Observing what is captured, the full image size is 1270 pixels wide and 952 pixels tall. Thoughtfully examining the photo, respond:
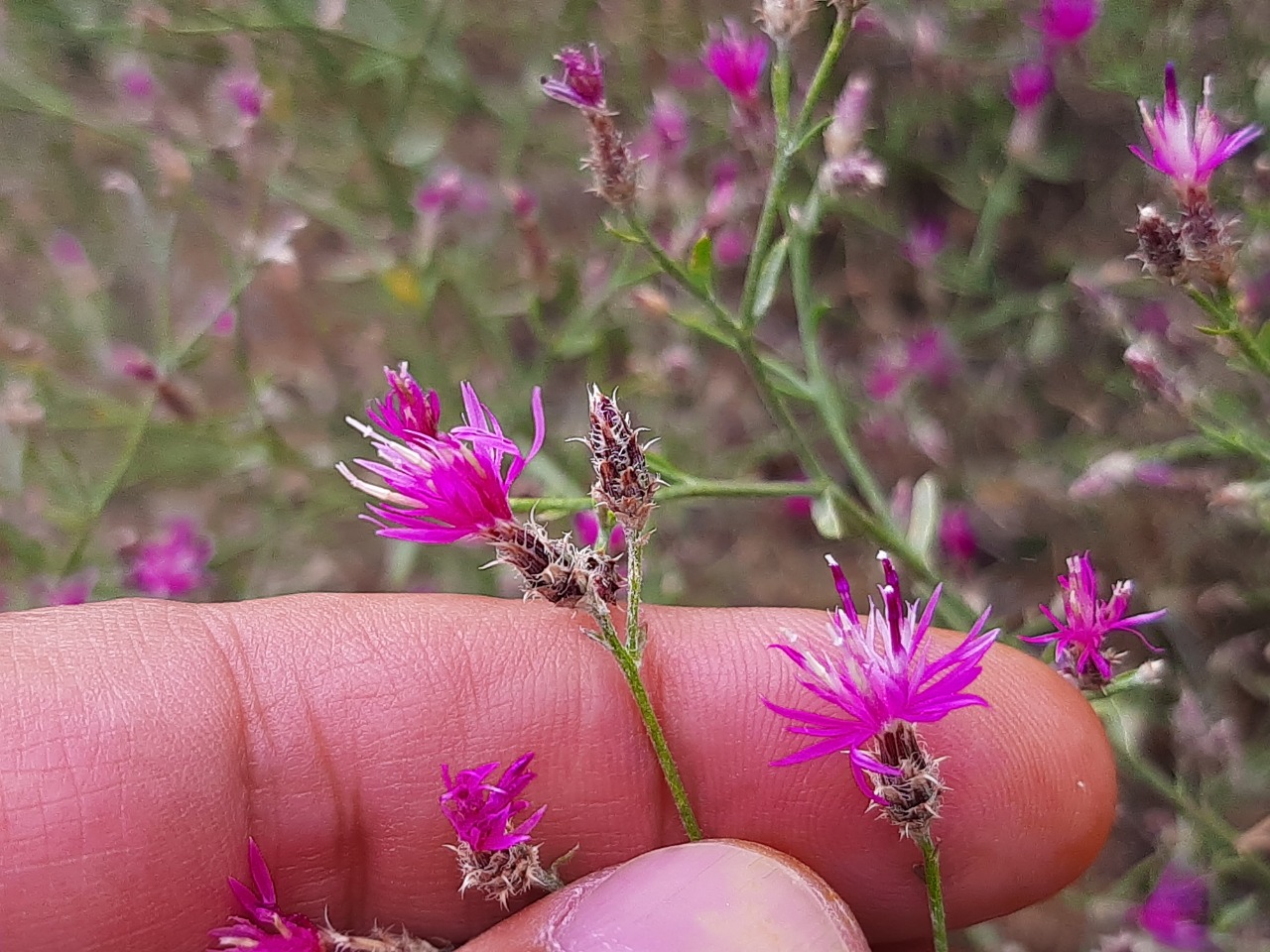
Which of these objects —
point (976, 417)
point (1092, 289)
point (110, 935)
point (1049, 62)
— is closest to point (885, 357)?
point (976, 417)

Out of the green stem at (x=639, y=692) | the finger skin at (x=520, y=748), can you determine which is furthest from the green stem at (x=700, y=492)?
the finger skin at (x=520, y=748)

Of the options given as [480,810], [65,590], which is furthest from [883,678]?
[65,590]

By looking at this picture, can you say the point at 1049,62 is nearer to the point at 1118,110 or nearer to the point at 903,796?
the point at 1118,110

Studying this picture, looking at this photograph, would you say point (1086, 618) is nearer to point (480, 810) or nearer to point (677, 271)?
point (677, 271)

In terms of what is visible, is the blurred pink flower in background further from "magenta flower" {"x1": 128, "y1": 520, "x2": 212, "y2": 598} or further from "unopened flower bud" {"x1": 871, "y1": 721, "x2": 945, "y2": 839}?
"unopened flower bud" {"x1": 871, "y1": 721, "x2": 945, "y2": 839}

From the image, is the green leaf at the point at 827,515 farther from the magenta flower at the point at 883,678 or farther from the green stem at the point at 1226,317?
the green stem at the point at 1226,317
